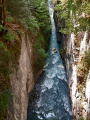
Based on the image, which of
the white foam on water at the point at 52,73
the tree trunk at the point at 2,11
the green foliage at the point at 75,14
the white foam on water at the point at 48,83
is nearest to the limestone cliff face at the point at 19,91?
the white foam on water at the point at 48,83

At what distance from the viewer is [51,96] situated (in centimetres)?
1048

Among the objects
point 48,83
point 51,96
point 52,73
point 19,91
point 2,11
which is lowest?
point 51,96

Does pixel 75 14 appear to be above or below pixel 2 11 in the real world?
below

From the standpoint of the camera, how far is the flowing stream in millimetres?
9045

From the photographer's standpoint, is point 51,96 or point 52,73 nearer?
point 51,96

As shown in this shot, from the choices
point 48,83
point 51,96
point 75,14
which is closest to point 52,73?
point 48,83

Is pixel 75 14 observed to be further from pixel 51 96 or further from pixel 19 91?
pixel 51 96

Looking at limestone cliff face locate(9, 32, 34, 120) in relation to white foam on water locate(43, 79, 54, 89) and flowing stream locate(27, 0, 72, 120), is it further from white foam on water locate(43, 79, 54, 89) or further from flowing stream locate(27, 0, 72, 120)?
white foam on water locate(43, 79, 54, 89)

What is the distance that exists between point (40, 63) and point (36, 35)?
303cm

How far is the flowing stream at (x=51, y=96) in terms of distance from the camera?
9045 millimetres

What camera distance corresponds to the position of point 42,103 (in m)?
9.91

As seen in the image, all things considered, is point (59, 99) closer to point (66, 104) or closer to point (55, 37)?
point (66, 104)

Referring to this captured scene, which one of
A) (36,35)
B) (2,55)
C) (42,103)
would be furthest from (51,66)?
(2,55)

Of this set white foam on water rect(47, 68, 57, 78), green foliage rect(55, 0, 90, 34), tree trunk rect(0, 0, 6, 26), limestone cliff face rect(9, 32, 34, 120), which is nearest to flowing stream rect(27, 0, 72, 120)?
white foam on water rect(47, 68, 57, 78)
